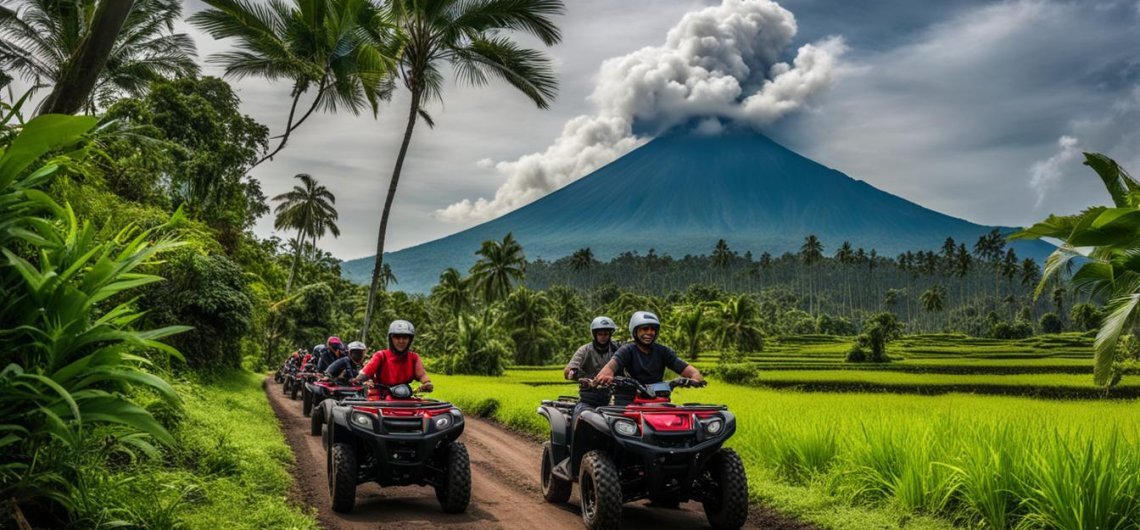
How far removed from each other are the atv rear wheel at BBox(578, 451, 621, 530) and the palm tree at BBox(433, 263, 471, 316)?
57.9m

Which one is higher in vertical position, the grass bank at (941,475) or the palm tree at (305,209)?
the palm tree at (305,209)

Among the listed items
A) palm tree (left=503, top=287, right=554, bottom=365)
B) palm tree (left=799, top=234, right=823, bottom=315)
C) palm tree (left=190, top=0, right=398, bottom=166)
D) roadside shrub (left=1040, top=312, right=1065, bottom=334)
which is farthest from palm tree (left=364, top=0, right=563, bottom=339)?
palm tree (left=799, top=234, right=823, bottom=315)

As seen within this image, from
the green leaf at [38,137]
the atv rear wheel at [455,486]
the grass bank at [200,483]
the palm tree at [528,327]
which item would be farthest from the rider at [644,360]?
→ the palm tree at [528,327]

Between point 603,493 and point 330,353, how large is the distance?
1303 centimetres

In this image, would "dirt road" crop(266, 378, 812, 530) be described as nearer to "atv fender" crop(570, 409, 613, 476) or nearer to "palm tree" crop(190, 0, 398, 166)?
"atv fender" crop(570, 409, 613, 476)

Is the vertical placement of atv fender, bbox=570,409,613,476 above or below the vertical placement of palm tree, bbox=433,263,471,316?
below

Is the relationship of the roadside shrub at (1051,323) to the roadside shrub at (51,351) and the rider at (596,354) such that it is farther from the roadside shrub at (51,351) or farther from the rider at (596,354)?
the roadside shrub at (51,351)

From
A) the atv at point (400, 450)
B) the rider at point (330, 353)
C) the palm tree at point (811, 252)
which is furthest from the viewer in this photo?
the palm tree at point (811, 252)

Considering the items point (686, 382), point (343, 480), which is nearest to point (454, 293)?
point (343, 480)

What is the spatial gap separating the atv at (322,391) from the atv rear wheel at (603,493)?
674 cm

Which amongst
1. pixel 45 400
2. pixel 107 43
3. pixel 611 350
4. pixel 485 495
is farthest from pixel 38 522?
pixel 611 350

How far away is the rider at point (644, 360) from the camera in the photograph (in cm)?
691

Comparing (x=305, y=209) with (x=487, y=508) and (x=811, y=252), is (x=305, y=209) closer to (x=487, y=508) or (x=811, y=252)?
(x=487, y=508)

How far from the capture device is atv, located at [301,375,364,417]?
12.8 metres
